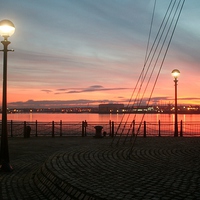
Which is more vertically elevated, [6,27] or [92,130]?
[6,27]

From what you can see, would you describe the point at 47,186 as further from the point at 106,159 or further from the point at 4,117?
the point at 4,117

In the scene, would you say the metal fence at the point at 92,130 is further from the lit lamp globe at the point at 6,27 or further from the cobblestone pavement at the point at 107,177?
the lit lamp globe at the point at 6,27

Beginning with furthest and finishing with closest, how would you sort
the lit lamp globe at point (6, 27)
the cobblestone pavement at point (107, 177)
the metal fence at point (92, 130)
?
the metal fence at point (92, 130)
the lit lamp globe at point (6, 27)
the cobblestone pavement at point (107, 177)

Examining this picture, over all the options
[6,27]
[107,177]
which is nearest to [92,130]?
[6,27]

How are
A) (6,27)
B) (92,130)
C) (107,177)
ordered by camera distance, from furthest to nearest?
(92,130)
(6,27)
(107,177)

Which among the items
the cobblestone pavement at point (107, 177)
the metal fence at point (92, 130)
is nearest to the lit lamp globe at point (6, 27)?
the cobblestone pavement at point (107, 177)

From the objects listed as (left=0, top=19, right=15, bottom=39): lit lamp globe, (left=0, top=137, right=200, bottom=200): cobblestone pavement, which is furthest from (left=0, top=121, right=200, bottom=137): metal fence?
(left=0, top=19, right=15, bottom=39): lit lamp globe

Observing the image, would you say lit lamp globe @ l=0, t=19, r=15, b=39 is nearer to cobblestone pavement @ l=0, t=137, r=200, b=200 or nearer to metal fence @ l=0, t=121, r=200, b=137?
cobblestone pavement @ l=0, t=137, r=200, b=200

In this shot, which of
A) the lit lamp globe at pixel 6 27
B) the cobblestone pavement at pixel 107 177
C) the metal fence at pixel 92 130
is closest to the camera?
the cobblestone pavement at pixel 107 177

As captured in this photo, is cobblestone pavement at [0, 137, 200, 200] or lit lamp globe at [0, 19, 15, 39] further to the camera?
lit lamp globe at [0, 19, 15, 39]

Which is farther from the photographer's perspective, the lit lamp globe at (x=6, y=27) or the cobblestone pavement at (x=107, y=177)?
the lit lamp globe at (x=6, y=27)

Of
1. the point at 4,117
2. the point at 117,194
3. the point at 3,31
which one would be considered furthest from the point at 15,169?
the point at 117,194

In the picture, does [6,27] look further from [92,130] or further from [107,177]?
[92,130]

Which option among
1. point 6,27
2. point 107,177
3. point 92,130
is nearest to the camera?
point 107,177
